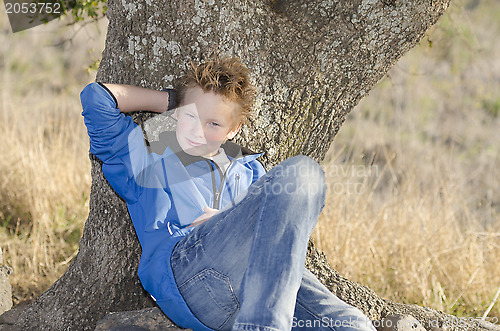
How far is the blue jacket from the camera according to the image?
1.74 meters

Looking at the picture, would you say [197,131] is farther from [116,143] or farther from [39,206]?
[39,206]

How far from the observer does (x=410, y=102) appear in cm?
806

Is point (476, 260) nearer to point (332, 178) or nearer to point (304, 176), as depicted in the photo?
point (332, 178)

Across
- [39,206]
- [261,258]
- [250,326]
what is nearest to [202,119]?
[261,258]

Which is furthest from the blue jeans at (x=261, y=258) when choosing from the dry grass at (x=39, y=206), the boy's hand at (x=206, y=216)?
the dry grass at (x=39, y=206)

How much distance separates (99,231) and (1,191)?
1754mm

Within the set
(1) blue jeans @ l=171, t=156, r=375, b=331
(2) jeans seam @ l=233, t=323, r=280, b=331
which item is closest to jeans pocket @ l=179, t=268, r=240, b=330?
(1) blue jeans @ l=171, t=156, r=375, b=331

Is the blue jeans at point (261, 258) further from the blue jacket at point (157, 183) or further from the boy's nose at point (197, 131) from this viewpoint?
the boy's nose at point (197, 131)

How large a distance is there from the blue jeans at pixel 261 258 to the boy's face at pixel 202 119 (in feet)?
1.01

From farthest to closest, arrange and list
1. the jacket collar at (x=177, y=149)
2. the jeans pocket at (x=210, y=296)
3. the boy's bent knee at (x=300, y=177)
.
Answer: the jacket collar at (x=177, y=149)
the jeans pocket at (x=210, y=296)
the boy's bent knee at (x=300, y=177)

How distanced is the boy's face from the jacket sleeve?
0.16 m

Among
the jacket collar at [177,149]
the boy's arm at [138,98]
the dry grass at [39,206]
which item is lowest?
the dry grass at [39,206]

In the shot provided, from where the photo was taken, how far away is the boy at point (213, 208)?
5.07ft

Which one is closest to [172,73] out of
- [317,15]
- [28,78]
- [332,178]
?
[317,15]
